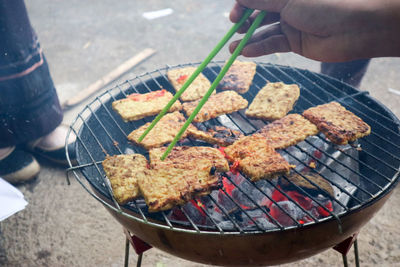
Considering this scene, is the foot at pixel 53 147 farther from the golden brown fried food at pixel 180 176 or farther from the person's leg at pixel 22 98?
the golden brown fried food at pixel 180 176

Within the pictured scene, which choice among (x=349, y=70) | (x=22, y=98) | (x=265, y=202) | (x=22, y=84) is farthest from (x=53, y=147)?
(x=349, y=70)

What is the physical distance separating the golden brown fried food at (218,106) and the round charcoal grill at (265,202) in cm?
12

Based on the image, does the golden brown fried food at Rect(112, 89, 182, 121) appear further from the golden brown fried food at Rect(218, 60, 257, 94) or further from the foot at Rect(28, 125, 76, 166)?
the foot at Rect(28, 125, 76, 166)

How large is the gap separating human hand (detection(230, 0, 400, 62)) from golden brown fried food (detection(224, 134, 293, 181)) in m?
0.74

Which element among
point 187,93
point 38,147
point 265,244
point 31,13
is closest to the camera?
point 265,244

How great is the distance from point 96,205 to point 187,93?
1796mm

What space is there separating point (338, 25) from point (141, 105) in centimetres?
172

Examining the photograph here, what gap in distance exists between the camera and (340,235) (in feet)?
6.58

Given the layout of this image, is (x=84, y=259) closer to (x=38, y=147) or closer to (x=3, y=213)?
(x=3, y=213)

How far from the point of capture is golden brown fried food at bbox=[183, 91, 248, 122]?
2938 millimetres

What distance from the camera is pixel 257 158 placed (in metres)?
2.38

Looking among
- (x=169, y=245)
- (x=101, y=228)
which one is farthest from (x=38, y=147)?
(x=169, y=245)

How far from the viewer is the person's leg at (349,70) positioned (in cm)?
452

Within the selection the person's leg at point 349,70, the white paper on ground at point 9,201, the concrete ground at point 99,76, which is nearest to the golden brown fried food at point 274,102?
the concrete ground at point 99,76
